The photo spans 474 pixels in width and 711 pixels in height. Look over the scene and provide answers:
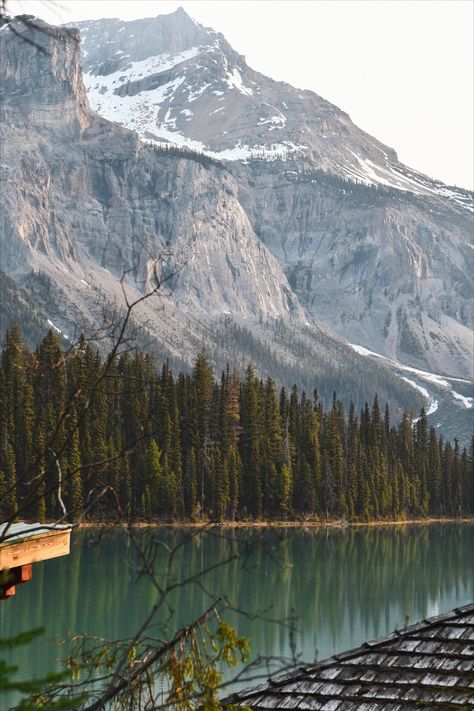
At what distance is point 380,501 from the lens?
118m

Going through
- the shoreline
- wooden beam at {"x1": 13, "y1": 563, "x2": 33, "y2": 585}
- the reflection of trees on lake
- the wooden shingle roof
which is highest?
wooden beam at {"x1": 13, "y1": 563, "x2": 33, "y2": 585}

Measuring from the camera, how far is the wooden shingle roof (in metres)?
10.2

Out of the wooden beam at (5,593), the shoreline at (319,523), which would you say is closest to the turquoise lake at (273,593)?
the shoreline at (319,523)

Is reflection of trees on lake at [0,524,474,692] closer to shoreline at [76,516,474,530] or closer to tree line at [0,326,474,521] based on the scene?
shoreline at [76,516,474,530]

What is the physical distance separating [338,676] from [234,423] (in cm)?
9733

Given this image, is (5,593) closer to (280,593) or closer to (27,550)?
(27,550)

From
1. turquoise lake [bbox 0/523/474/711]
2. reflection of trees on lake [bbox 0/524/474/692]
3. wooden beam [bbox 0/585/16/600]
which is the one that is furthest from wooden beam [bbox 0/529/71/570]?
reflection of trees on lake [bbox 0/524/474/692]

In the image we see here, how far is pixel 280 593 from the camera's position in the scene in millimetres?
57250

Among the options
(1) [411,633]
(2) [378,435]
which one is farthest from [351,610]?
(2) [378,435]

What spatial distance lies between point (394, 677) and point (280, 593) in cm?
4732

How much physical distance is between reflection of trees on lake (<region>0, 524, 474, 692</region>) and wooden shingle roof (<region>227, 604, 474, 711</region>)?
17848 millimetres

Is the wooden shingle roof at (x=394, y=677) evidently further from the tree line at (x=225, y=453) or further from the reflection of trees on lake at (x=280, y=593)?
the tree line at (x=225, y=453)

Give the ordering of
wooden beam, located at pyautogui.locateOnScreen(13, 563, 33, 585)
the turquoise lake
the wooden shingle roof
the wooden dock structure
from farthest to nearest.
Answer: the turquoise lake → the wooden shingle roof → wooden beam, located at pyautogui.locateOnScreen(13, 563, 33, 585) → the wooden dock structure

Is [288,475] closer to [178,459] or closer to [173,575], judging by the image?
[178,459]
